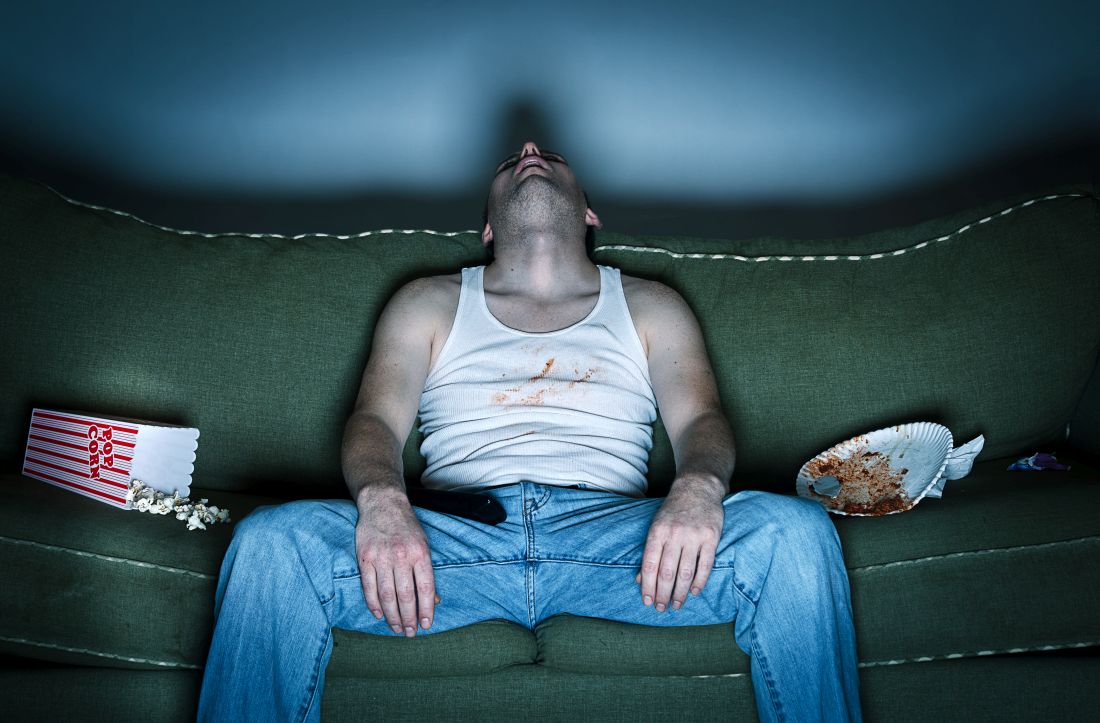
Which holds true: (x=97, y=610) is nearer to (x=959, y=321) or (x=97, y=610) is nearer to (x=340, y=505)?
(x=340, y=505)

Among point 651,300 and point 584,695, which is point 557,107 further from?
point 584,695

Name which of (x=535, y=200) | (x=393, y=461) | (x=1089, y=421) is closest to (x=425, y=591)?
(x=393, y=461)

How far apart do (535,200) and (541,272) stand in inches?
6.2

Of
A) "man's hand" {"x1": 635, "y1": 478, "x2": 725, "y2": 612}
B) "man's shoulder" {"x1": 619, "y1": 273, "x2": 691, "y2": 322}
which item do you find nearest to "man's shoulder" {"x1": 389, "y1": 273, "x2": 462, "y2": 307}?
"man's shoulder" {"x1": 619, "y1": 273, "x2": 691, "y2": 322}

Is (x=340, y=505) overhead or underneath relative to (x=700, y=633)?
overhead

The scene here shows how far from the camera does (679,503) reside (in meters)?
1.40

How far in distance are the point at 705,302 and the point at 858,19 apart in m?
1.20

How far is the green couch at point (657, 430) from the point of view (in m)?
1.40

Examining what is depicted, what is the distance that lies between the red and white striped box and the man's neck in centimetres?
71

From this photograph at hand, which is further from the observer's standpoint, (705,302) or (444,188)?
(444,188)

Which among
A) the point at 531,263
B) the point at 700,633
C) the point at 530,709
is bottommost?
the point at 530,709

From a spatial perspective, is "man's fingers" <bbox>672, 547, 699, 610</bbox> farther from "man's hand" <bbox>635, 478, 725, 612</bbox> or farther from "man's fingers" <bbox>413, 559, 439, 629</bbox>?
"man's fingers" <bbox>413, 559, 439, 629</bbox>

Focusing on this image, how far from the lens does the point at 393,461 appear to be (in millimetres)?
1547

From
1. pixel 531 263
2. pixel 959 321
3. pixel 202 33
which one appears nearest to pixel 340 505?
pixel 531 263
